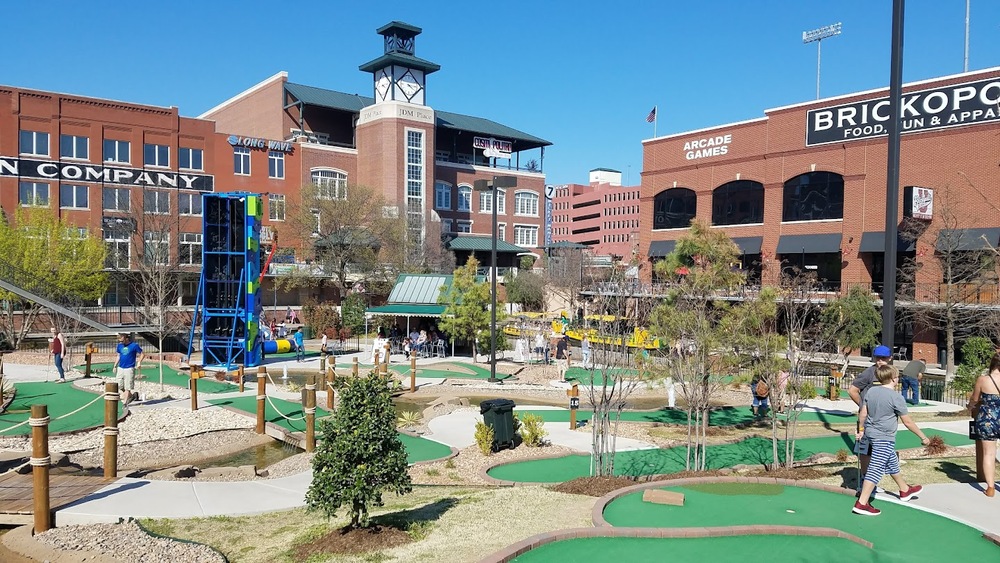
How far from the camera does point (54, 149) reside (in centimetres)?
4741

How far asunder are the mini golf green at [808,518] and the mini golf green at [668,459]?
321 cm

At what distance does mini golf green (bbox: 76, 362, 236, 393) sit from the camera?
902 inches

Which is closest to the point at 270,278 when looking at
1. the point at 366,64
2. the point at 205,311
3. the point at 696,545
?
the point at 366,64

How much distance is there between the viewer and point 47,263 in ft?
117

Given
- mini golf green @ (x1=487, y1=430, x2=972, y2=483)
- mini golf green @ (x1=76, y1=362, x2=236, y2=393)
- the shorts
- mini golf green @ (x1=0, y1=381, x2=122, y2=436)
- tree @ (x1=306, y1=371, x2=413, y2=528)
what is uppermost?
tree @ (x1=306, y1=371, x2=413, y2=528)

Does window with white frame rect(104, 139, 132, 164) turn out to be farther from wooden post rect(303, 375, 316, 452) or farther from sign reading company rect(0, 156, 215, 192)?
wooden post rect(303, 375, 316, 452)

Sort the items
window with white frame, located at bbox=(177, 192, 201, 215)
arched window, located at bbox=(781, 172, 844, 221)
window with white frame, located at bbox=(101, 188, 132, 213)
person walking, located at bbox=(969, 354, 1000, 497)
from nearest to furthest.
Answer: person walking, located at bbox=(969, 354, 1000, 497)
arched window, located at bbox=(781, 172, 844, 221)
window with white frame, located at bbox=(101, 188, 132, 213)
window with white frame, located at bbox=(177, 192, 201, 215)

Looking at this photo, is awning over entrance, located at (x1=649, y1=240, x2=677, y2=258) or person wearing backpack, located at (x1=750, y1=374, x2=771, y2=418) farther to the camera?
awning over entrance, located at (x1=649, y1=240, x2=677, y2=258)

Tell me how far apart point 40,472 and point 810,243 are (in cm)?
3833

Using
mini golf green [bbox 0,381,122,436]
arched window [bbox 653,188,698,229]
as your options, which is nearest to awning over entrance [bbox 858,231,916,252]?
arched window [bbox 653,188,698,229]

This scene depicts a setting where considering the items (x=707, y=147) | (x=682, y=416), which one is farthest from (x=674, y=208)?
(x=682, y=416)

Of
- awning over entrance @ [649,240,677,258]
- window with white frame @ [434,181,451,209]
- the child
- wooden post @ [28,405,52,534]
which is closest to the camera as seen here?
the child

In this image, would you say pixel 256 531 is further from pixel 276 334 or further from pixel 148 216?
pixel 148 216

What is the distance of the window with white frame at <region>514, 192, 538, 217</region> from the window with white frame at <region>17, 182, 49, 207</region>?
41580 millimetres
